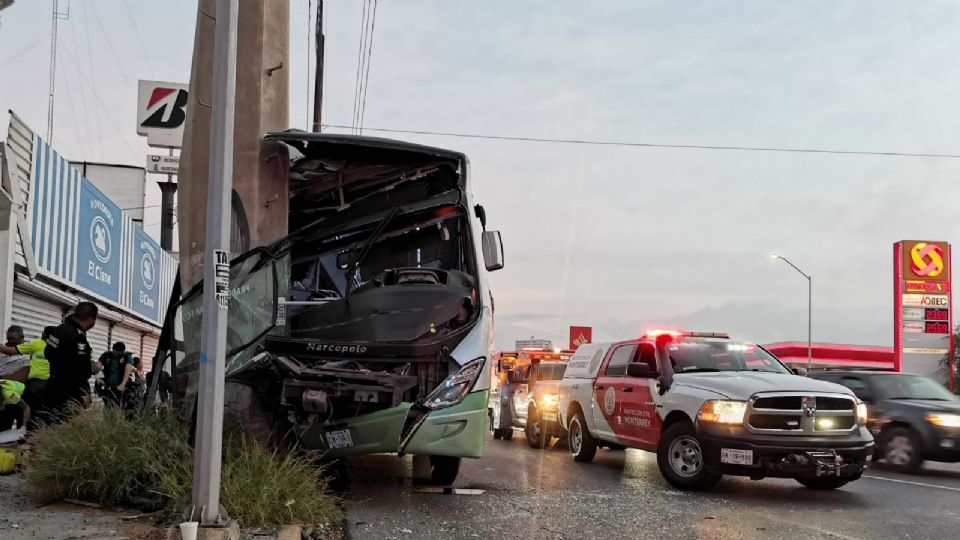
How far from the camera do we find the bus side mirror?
9.05 m

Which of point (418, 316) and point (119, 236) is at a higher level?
point (119, 236)

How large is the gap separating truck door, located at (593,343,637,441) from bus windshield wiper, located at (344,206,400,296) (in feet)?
14.4

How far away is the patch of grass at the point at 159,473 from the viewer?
618 centimetres

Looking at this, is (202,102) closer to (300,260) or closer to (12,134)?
(300,260)

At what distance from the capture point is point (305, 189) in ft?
31.7

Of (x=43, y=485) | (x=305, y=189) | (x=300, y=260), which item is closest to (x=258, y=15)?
(x=305, y=189)

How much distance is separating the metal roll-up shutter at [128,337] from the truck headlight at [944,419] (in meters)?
17.7

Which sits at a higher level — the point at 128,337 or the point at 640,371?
the point at 640,371

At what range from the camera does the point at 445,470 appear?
942cm

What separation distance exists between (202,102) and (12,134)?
216 inches

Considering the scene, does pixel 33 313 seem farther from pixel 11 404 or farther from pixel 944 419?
pixel 944 419

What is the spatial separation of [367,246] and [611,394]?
4.79m

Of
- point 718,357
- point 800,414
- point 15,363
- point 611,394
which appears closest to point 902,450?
point 718,357

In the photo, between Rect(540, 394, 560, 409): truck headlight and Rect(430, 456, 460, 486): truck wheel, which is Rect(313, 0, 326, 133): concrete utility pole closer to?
Rect(540, 394, 560, 409): truck headlight
